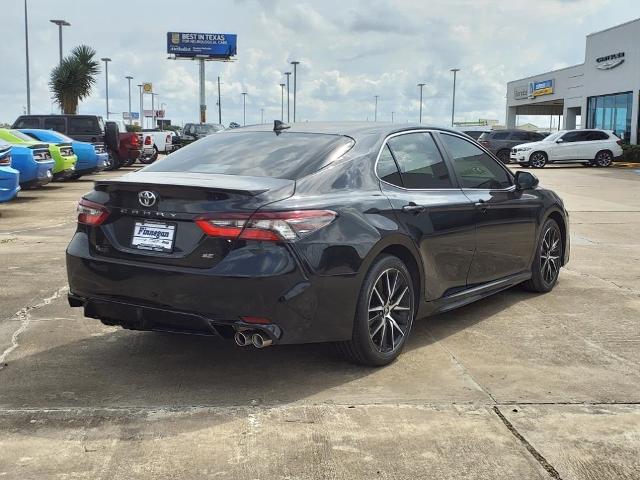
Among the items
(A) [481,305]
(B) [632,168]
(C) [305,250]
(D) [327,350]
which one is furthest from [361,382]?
(B) [632,168]

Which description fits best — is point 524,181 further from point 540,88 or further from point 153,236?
point 540,88

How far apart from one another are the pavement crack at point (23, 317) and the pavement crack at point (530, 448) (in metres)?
3.02

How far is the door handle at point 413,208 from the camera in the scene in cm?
450

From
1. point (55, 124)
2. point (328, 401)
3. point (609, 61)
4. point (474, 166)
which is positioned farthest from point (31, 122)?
point (609, 61)

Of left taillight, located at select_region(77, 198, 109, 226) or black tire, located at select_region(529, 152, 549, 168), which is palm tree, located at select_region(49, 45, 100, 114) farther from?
left taillight, located at select_region(77, 198, 109, 226)

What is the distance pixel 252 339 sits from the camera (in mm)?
3805

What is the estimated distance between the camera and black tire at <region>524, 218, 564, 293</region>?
628cm

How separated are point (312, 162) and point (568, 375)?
2.05m

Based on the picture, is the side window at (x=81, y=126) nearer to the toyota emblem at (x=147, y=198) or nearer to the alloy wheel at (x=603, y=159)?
the toyota emblem at (x=147, y=198)

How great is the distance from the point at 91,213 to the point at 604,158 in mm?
29501

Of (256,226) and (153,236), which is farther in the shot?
(153,236)

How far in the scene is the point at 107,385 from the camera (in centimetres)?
410

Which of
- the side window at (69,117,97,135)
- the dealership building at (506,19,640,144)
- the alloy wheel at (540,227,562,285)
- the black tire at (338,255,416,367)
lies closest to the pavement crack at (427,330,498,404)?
the black tire at (338,255,416,367)

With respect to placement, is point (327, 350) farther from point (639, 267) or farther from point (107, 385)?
point (639, 267)
